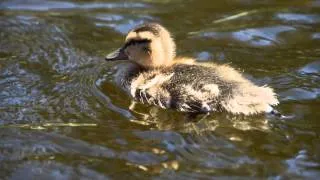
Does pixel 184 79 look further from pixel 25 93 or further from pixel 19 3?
pixel 19 3

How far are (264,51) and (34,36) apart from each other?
1.69 m

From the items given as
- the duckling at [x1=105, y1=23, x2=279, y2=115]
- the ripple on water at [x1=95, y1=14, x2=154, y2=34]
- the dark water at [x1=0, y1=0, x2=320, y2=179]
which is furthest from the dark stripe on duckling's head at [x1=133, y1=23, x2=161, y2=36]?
the ripple on water at [x1=95, y1=14, x2=154, y2=34]

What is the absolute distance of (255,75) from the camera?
15.2 feet

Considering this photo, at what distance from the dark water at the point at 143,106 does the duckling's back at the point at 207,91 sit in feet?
0.23

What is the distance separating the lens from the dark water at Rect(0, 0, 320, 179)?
139 inches

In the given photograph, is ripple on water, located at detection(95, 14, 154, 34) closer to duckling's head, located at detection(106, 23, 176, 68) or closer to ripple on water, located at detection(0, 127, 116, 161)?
duckling's head, located at detection(106, 23, 176, 68)

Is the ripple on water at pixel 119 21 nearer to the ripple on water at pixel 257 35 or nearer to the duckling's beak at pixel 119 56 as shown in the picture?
the ripple on water at pixel 257 35

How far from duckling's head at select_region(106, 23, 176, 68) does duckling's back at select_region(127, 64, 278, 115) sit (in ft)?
0.55

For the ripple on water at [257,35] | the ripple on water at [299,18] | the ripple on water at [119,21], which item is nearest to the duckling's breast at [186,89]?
the ripple on water at [257,35]

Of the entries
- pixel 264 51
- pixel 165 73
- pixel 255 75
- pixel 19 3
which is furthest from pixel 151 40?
pixel 19 3

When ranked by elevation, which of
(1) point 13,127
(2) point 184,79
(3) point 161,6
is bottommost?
(1) point 13,127

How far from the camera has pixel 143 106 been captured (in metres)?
4.29

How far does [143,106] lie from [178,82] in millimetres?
335

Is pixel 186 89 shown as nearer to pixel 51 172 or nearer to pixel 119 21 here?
pixel 51 172
